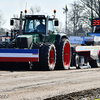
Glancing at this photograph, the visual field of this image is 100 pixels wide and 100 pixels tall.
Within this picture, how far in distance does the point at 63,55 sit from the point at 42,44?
1.99 metres

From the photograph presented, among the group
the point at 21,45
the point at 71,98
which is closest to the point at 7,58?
the point at 21,45

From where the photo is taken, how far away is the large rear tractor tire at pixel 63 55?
490 inches

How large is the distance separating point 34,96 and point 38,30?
7.15 metres

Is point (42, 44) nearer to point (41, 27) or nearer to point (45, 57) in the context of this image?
point (45, 57)

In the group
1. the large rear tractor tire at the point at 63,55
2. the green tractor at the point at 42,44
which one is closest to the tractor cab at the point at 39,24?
the green tractor at the point at 42,44

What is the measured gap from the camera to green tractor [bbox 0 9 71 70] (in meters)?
11.2

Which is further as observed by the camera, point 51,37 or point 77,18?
point 77,18

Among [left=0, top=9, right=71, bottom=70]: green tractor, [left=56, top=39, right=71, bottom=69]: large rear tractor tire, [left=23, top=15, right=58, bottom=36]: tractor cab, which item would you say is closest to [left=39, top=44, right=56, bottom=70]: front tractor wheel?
[left=0, top=9, right=71, bottom=70]: green tractor

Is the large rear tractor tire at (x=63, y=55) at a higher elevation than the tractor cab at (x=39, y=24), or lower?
lower

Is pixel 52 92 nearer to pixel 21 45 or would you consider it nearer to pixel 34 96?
pixel 34 96

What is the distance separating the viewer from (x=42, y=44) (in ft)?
37.5

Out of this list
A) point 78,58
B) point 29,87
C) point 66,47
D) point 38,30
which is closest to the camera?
point 29,87

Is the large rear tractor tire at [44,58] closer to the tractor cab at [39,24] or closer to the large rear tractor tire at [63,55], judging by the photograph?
the large rear tractor tire at [63,55]

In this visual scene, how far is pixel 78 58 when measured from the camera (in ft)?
50.0
